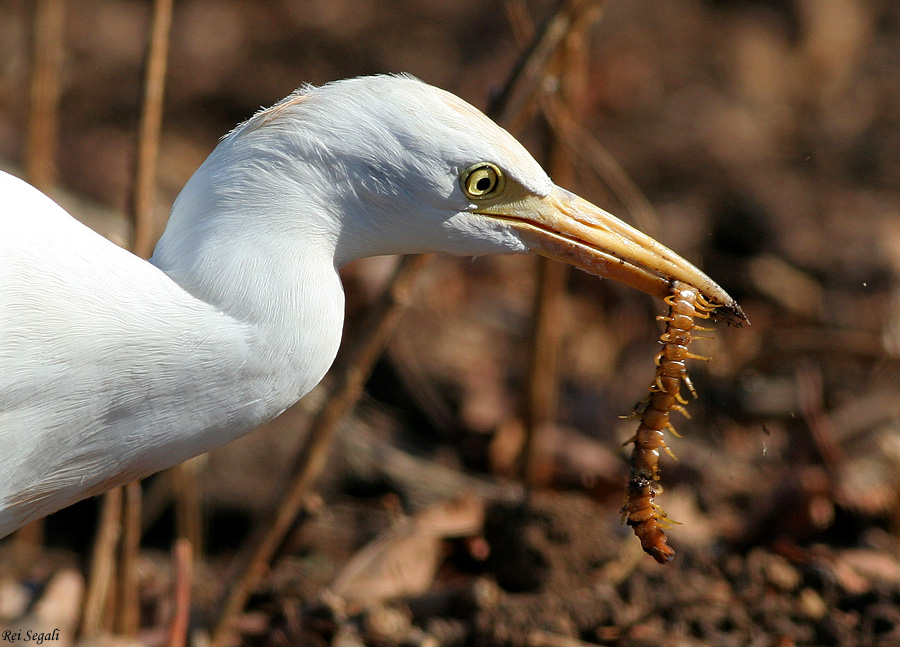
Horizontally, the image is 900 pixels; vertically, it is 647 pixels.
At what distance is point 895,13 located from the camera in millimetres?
8766

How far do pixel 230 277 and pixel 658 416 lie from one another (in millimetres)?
920

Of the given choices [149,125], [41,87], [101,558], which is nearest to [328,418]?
[101,558]

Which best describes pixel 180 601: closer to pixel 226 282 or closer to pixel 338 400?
pixel 338 400

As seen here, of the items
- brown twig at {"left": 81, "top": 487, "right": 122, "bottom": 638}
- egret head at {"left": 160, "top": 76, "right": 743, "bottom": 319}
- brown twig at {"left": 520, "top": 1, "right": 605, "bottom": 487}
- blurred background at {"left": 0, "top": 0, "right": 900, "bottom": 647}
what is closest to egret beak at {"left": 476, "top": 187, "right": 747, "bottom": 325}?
egret head at {"left": 160, "top": 76, "right": 743, "bottom": 319}

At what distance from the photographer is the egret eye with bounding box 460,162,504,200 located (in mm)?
1813

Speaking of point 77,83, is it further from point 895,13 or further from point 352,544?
point 895,13

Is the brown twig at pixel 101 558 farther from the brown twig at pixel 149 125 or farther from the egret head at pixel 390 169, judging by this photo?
the egret head at pixel 390 169

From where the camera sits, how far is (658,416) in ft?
6.64

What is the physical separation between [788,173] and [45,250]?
611 centimetres

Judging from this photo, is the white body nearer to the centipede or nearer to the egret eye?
the egret eye

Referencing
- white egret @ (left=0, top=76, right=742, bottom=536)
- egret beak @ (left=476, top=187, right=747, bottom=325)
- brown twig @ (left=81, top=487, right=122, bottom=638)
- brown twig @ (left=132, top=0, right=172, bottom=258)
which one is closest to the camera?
white egret @ (left=0, top=76, right=742, bottom=536)

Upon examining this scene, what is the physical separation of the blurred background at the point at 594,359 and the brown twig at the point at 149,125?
0.06m

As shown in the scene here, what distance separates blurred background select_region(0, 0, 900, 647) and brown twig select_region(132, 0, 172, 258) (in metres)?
0.06

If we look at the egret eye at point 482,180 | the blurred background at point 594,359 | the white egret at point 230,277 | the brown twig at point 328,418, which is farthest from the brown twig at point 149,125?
A: the egret eye at point 482,180
